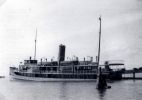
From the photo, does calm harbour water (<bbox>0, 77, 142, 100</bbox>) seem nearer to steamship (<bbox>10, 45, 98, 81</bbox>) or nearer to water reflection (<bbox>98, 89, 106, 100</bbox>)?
water reflection (<bbox>98, 89, 106, 100</bbox>)

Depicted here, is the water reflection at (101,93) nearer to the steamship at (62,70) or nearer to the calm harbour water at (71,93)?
the calm harbour water at (71,93)

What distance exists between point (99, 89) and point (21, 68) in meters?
39.4

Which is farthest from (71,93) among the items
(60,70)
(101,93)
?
(60,70)

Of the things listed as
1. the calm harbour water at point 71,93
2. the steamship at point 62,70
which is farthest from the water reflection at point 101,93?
the steamship at point 62,70

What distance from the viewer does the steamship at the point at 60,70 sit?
61909mm

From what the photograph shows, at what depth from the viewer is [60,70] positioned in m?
64.6

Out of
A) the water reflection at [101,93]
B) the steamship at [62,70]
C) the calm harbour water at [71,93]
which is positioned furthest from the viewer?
the steamship at [62,70]

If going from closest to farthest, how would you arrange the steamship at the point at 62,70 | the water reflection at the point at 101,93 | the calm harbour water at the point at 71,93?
1. the calm harbour water at the point at 71,93
2. the water reflection at the point at 101,93
3. the steamship at the point at 62,70

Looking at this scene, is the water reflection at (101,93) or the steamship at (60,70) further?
the steamship at (60,70)

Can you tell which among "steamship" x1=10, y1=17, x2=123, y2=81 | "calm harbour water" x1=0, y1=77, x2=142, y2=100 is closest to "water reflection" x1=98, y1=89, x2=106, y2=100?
"calm harbour water" x1=0, y1=77, x2=142, y2=100

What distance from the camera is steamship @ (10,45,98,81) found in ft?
203

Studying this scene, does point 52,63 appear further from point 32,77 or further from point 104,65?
point 104,65

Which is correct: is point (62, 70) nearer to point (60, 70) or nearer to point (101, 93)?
point (60, 70)

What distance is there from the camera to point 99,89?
34.8 metres
